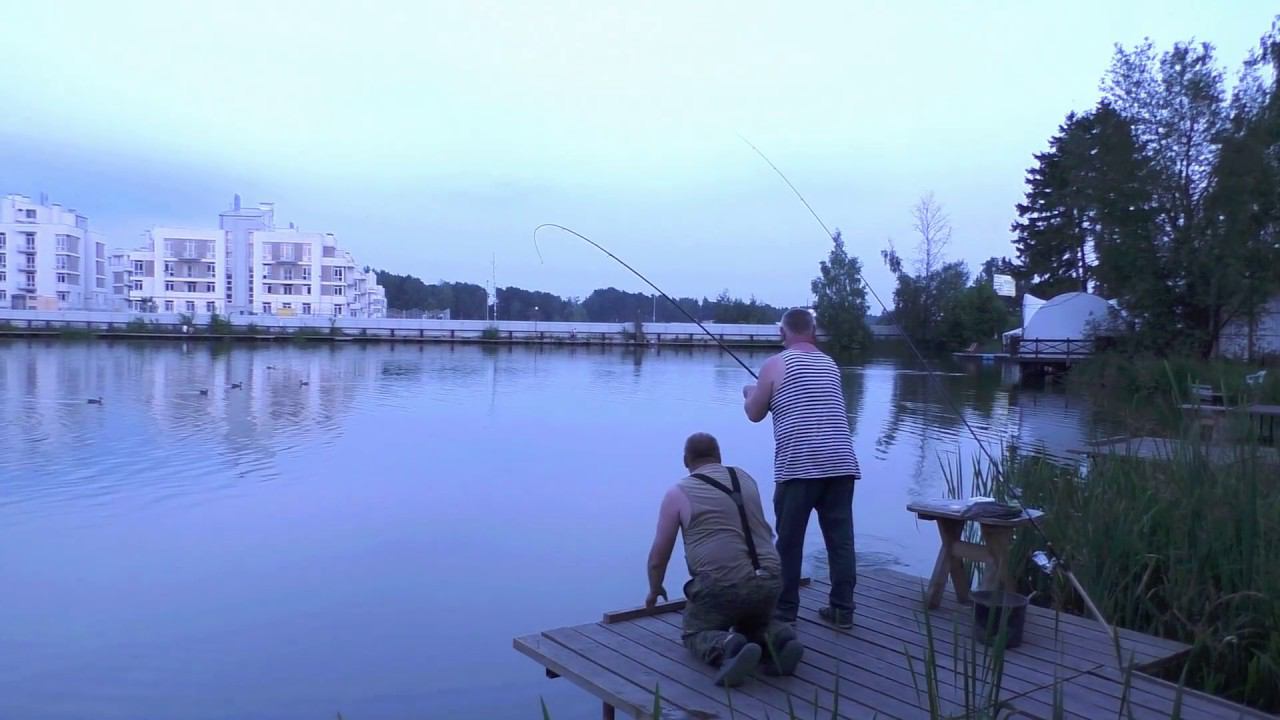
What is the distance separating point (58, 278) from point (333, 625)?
8669 centimetres

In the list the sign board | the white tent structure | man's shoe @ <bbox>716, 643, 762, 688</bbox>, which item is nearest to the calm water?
man's shoe @ <bbox>716, 643, 762, 688</bbox>

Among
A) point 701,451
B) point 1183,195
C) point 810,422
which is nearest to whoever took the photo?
point 701,451

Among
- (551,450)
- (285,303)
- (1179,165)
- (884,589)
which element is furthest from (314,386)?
(285,303)

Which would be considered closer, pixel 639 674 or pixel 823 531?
pixel 639 674

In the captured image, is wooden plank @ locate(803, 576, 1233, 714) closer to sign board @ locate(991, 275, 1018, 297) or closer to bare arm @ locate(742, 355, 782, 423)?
bare arm @ locate(742, 355, 782, 423)

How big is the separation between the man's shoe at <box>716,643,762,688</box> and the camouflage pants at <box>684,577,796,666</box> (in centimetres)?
14

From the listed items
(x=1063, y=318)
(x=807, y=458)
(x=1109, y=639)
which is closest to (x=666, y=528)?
(x=807, y=458)

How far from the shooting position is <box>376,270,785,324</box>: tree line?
2928 inches

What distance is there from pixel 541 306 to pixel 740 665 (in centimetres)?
8738

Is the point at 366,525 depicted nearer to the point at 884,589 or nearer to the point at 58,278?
the point at 884,589

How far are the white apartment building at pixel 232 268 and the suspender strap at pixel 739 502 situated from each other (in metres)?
77.3

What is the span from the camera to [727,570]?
3.70m

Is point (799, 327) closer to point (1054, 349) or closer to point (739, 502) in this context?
point (739, 502)

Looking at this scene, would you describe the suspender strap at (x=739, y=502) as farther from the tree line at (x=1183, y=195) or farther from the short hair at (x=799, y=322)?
the tree line at (x=1183, y=195)
